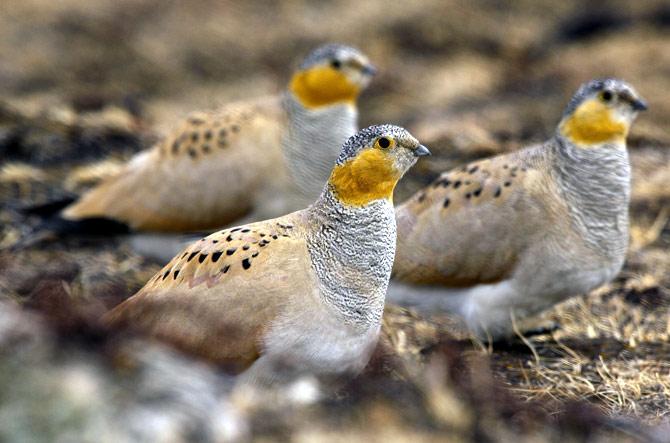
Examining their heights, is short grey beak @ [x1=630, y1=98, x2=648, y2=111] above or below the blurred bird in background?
above

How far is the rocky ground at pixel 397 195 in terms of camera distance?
306 centimetres

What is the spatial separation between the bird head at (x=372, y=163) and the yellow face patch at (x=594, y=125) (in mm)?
1415

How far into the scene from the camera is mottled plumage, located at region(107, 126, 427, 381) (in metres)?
3.91

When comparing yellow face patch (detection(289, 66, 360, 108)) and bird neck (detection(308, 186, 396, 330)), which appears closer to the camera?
bird neck (detection(308, 186, 396, 330))

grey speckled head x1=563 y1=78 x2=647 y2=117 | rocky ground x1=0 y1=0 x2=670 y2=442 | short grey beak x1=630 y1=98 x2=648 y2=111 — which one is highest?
grey speckled head x1=563 y1=78 x2=647 y2=117

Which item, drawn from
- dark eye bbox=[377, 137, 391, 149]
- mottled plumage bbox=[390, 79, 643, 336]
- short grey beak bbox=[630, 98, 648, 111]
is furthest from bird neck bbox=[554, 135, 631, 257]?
dark eye bbox=[377, 137, 391, 149]

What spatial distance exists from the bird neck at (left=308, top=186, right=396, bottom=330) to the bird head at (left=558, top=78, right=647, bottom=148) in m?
1.55

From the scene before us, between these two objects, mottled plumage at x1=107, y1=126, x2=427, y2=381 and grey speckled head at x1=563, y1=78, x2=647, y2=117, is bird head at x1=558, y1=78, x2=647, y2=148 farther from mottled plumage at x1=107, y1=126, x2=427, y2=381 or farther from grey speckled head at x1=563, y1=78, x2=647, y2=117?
mottled plumage at x1=107, y1=126, x2=427, y2=381

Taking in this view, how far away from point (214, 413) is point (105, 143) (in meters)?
5.32

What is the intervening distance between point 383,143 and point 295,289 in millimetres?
640

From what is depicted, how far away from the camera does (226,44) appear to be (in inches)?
488

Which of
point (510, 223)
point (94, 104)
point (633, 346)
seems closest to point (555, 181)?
point (510, 223)

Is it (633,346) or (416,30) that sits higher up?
(416,30)

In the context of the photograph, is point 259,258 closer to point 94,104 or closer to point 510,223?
point 510,223
